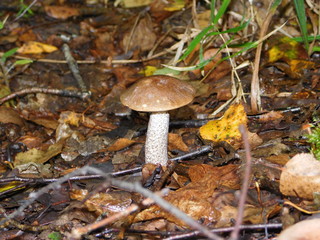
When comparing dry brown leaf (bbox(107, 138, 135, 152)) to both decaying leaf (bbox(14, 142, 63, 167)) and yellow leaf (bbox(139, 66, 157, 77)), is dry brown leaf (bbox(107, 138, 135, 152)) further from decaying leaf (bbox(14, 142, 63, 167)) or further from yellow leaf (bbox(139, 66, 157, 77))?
yellow leaf (bbox(139, 66, 157, 77))

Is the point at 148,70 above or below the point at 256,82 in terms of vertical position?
below

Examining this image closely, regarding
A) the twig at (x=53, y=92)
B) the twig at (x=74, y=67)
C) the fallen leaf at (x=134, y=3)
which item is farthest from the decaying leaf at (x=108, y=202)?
the fallen leaf at (x=134, y=3)

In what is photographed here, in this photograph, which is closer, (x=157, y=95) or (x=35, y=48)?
(x=157, y=95)

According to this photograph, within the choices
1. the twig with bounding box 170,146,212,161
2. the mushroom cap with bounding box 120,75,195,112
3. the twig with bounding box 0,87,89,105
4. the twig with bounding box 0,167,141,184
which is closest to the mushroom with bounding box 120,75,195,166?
the mushroom cap with bounding box 120,75,195,112

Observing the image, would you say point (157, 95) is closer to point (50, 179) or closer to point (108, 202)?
point (108, 202)

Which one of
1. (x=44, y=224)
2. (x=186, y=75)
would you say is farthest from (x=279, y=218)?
(x=186, y=75)

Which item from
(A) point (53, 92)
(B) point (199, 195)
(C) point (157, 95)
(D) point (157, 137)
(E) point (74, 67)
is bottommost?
(A) point (53, 92)

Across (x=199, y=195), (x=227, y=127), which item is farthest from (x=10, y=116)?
(x=199, y=195)

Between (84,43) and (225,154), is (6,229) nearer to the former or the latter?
(225,154)
